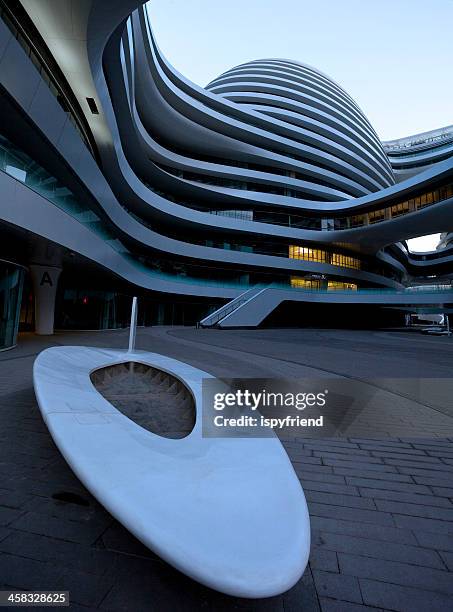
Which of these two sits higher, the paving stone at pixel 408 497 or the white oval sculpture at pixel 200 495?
the white oval sculpture at pixel 200 495

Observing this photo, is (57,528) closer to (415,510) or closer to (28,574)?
(28,574)

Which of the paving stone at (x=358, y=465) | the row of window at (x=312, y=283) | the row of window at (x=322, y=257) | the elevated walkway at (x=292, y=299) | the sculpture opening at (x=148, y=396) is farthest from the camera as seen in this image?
the row of window at (x=312, y=283)

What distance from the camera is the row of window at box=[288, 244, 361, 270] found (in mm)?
41562

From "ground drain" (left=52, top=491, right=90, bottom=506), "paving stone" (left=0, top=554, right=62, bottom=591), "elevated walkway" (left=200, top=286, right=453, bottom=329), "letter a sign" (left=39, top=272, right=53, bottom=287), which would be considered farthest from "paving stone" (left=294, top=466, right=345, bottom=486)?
"elevated walkway" (left=200, top=286, right=453, bottom=329)

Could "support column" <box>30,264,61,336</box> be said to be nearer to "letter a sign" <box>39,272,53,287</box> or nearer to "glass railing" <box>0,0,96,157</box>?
"letter a sign" <box>39,272,53,287</box>

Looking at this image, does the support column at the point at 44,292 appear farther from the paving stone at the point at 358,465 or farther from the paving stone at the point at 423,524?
the paving stone at the point at 423,524

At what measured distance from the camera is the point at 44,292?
18.1m

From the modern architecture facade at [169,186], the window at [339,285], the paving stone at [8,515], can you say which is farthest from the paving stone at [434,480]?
the window at [339,285]

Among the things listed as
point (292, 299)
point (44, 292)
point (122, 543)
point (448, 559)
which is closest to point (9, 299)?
point (44, 292)

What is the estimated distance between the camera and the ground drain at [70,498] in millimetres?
2383

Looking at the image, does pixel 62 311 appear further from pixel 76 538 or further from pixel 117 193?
pixel 76 538

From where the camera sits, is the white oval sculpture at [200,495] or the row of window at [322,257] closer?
the white oval sculpture at [200,495]

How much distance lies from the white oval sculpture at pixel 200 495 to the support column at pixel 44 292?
56.5 feet

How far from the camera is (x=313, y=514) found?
2.33m
